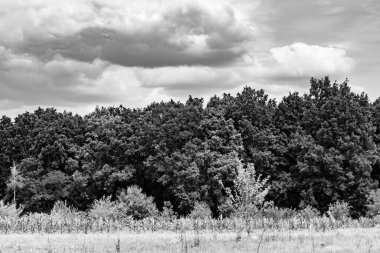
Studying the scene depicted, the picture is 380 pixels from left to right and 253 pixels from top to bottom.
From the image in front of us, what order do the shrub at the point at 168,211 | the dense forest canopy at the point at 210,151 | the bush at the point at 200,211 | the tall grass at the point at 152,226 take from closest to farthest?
the tall grass at the point at 152,226
the bush at the point at 200,211
the shrub at the point at 168,211
the dense forest canopy at the point at 210,151

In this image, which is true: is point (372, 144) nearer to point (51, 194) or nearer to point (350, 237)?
point (350, 237)

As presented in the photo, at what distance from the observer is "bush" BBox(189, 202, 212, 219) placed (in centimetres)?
5392

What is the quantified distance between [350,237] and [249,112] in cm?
3600

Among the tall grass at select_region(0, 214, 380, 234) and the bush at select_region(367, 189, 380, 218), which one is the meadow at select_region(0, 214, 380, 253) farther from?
the bush at select_region(367, 189, 380, 218)

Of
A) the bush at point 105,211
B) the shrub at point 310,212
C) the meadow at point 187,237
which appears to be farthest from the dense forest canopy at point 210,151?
the meadow at point 187,237

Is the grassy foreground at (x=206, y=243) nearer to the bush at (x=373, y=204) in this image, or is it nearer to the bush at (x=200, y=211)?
the bush at (x=200, y=211)

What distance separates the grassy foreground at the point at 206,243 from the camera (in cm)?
2619

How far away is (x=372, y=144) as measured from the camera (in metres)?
60.6

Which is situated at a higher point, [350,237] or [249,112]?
[249,112]

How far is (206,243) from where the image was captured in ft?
95.2

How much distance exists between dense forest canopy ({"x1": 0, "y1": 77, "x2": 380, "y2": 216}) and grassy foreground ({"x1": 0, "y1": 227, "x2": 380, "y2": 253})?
23.6m

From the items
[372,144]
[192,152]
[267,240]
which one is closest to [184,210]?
[192,152]

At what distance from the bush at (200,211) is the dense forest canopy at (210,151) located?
5.11 ft

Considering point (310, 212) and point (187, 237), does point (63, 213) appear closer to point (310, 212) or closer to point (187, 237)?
point (187, 237)
